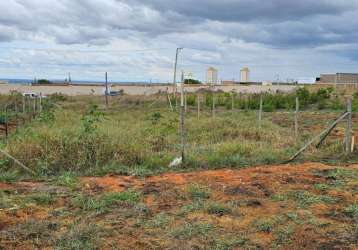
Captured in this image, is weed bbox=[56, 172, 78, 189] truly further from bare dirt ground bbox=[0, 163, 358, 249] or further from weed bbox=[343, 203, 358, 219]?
weed bbox=[343, 203, 358, 219]

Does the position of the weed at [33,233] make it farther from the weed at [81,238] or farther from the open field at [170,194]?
the weed at [81,238]

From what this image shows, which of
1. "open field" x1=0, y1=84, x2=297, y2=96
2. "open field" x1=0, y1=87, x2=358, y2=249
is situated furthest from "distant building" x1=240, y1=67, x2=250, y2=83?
"open field" x1=0, y1=87, x2=358, y2=249

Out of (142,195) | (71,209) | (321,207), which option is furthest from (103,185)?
(321,207)

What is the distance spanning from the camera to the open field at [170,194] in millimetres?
4812

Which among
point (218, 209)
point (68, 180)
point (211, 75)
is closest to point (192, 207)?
point (218, 209)

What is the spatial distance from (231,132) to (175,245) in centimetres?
843

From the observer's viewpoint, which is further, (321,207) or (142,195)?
(142,195)

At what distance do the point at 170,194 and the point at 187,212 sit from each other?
893mm

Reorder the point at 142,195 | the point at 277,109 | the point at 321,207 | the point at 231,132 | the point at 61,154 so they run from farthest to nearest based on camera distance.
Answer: the point at 277,109
the point at 231,132
the point at 61,154
the point at 142,195
the point at 321,207

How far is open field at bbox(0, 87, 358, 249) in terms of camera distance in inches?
189

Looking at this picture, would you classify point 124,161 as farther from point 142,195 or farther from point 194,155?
point 142,195

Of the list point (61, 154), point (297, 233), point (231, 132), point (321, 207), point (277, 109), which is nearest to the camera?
point (297, 233)

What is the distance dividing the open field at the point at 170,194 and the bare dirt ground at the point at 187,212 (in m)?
0.01

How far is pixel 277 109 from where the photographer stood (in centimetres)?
2741
